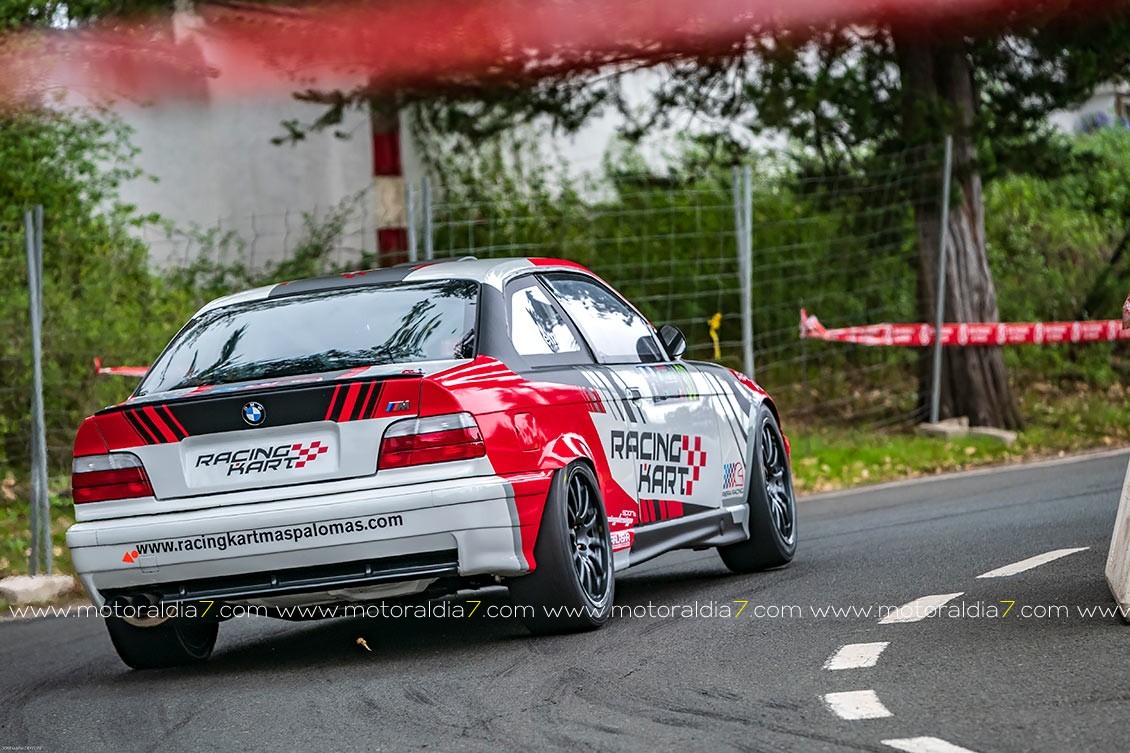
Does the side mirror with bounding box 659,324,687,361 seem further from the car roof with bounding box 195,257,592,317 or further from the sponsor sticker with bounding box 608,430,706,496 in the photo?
the car roof with bounding box 195,257,592,317

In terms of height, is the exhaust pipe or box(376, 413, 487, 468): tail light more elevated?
box(376, 413, 487, 468): tail light

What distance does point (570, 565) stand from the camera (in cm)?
708

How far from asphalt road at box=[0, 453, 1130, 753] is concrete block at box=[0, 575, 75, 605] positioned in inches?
49.8

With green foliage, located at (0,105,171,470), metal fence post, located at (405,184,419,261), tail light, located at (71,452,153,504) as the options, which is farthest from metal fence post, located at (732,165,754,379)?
tail light, located at (71,452,153,504)

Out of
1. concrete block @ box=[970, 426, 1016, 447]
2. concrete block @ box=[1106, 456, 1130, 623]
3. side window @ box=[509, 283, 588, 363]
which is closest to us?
concrete block @ box=[1106, 456, 1130, 623]

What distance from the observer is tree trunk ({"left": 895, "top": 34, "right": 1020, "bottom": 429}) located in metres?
18.0

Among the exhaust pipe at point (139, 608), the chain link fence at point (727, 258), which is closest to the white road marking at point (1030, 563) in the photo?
the exhaust pipe at point (139, 608)

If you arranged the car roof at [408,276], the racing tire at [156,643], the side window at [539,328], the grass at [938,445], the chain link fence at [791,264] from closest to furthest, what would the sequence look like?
the racing tire at [156,643] < the side window at [539,328] < the car roof at [408,276] < the grass at [938,445] < the chain link fence at [791,264]

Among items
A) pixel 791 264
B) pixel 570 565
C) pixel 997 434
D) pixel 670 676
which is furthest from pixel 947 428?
pixel 670 676

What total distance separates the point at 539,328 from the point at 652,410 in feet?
2.49

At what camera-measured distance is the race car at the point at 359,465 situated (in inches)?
267

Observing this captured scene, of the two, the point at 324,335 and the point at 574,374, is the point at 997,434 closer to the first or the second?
the point at 574,374

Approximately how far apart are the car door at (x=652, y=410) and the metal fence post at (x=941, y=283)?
30.9 feet

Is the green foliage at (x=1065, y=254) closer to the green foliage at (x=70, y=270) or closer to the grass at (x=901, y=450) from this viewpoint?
the grass at (x=901, y=450)
